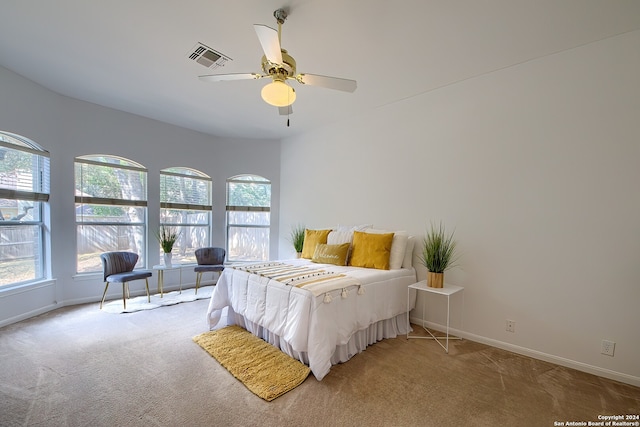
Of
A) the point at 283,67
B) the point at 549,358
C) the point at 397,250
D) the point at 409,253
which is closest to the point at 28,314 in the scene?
the point at 283,67

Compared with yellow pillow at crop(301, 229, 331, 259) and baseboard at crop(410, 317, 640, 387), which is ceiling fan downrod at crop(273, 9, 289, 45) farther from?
baseboard at crop(410, 317, 640, 387)

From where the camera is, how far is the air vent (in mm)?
2541

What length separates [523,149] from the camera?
2.71 m

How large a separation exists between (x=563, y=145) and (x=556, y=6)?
1170 millimetres

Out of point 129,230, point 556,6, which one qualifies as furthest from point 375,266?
point 129,230

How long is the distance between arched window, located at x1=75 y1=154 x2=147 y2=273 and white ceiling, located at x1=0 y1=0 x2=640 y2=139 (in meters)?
1.16

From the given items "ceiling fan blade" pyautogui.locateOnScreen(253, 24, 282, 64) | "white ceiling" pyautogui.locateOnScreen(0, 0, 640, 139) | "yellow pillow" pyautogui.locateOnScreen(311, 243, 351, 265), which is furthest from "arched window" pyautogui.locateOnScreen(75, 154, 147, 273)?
"ceiling fan blade" pyautogui.locateOnScreen(253, 24, 282, 64)

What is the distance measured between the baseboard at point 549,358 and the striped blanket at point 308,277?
1.43 metres

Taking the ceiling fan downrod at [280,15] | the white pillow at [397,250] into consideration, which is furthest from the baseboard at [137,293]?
the ceiling fan downrod at [280,15]

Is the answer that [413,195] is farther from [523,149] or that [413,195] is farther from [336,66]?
[336,66]

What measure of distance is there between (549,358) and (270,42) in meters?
3.64

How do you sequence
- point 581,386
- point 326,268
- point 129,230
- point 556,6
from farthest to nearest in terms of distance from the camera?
point 129,230, point 326,268, point 581,386, point 556,6

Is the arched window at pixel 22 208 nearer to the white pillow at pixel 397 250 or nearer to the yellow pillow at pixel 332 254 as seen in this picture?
the yellow pillow at pixel 332 254

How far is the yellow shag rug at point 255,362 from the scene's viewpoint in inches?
82.7
